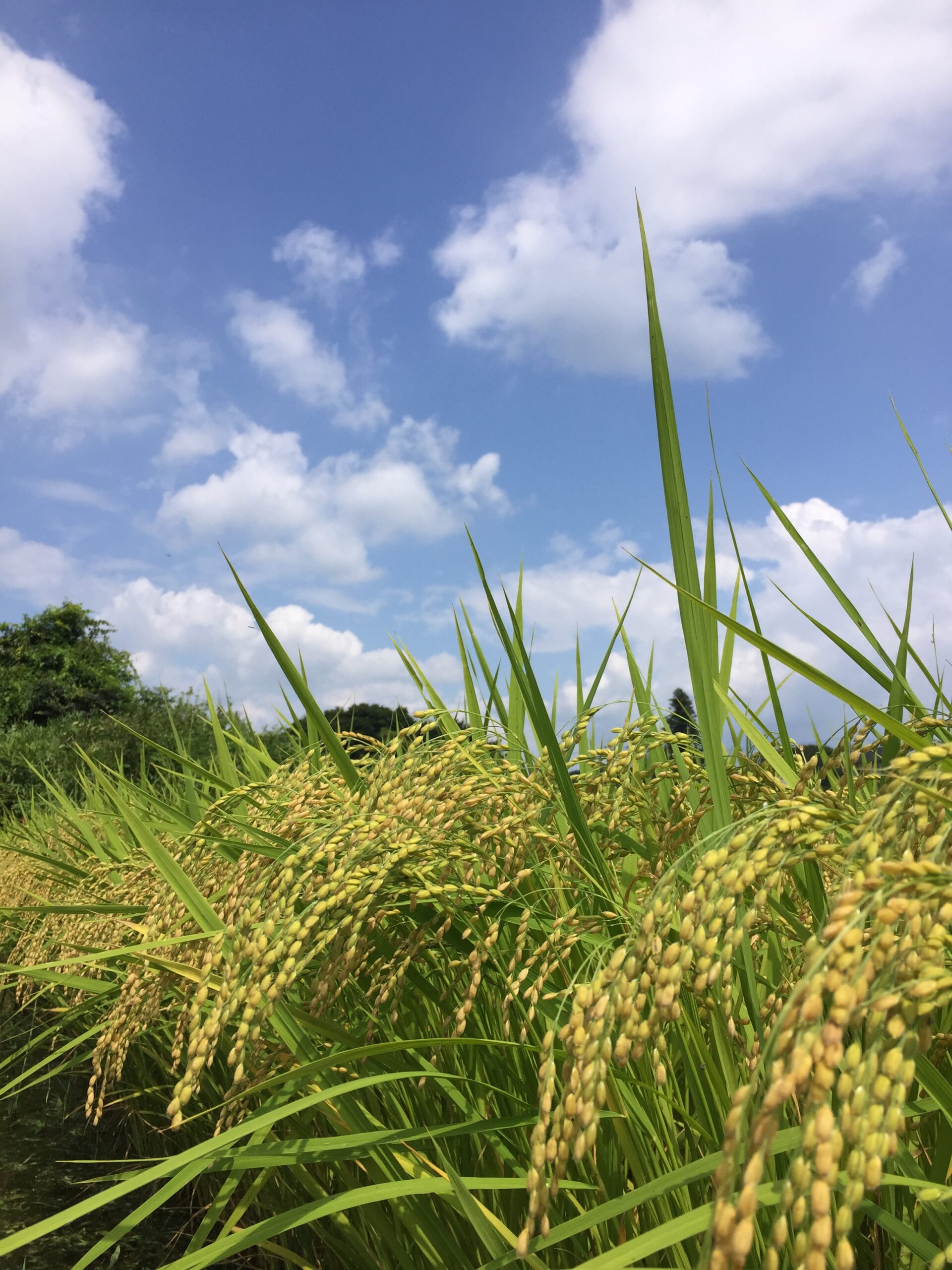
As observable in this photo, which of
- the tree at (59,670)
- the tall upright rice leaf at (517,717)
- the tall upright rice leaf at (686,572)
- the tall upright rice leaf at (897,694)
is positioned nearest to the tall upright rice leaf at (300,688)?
the tall upright rice leaf at (517,717)

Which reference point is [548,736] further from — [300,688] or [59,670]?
[59,670]

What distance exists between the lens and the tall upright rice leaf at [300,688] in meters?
1.62

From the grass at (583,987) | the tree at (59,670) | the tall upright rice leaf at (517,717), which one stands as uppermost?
the tree at (59,670)

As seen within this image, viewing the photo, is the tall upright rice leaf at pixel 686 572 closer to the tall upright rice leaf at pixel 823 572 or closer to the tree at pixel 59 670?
the tall upright rice leaf at pixel 823 572

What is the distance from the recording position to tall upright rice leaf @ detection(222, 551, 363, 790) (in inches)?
63.9

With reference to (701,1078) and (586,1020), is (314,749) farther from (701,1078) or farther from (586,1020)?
(586,1020)

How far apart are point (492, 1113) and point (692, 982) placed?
0.54m

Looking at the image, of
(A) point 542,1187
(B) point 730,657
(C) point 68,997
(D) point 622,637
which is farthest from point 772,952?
(C) point 68,997

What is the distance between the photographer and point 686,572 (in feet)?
4.14

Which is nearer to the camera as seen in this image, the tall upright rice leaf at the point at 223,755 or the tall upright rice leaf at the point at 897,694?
the tall upright rice leaf at the point at 897,694

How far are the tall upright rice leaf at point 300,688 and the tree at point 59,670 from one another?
46.1 feet

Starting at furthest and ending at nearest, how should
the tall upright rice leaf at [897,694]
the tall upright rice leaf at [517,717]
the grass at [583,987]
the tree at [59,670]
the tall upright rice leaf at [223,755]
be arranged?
1. the tree at [59,670]
2. the tall upright rice leaf at [223,755]
3. the tall upright rice leaf at [517,717]
4. the tall upright rice leaf at [897,694]
5. the grass at [583,987]

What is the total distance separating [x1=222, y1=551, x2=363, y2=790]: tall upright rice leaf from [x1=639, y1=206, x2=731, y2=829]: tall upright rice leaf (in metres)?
0.73

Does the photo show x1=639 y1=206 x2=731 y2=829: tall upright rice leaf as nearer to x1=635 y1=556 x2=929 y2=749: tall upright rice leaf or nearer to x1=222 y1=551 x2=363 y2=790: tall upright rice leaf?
x1=635 y1=556 x2=929 y2=749: tall upright rice leaf
